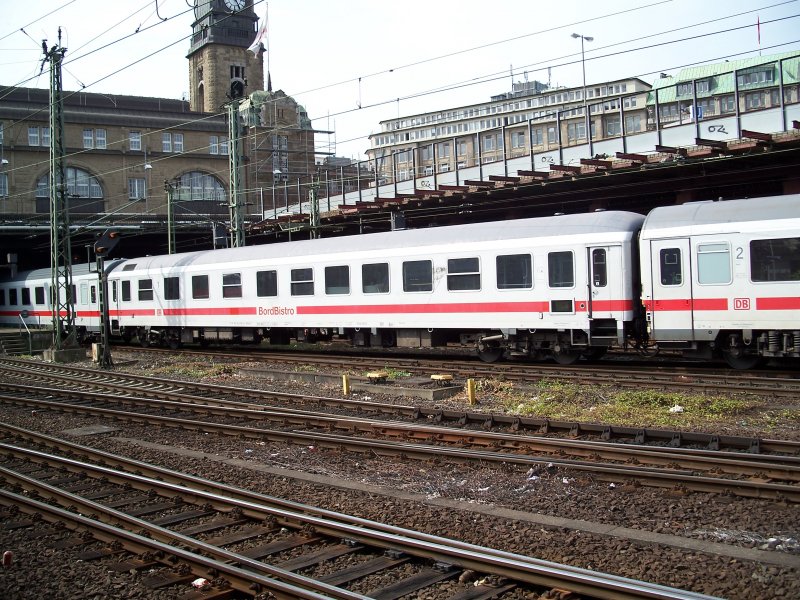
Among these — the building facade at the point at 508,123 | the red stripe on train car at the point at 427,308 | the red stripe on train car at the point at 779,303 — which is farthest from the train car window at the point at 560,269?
the building facade at the point at 508,123

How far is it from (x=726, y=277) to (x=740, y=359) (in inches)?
77.2

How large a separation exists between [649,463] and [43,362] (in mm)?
22148

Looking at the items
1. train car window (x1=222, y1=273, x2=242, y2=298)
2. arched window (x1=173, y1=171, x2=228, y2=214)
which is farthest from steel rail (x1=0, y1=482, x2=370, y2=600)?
arched window (x1=173, y1=171, x2=228, y2=214)

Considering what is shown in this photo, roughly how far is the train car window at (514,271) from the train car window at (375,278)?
11.1ft

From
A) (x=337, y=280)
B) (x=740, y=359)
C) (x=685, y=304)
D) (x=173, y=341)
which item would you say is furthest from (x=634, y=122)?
(x=685, y=304)

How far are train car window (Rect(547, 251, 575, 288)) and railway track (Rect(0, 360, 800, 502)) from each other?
21.7 ft

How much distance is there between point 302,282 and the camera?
2172 cm

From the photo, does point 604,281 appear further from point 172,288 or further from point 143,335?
point 143,335

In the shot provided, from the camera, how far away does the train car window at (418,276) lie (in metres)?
18.7

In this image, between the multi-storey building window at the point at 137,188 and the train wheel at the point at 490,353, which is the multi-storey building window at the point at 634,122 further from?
the train wheel at the point at 490,353

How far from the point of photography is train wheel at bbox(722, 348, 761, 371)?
15.2 m

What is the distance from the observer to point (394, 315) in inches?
770

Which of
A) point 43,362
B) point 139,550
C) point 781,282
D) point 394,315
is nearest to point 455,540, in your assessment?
point 139,550

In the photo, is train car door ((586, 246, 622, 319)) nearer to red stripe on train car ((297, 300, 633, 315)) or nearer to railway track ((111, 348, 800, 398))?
red stripe on train car ((297, 300, 633, 315))
